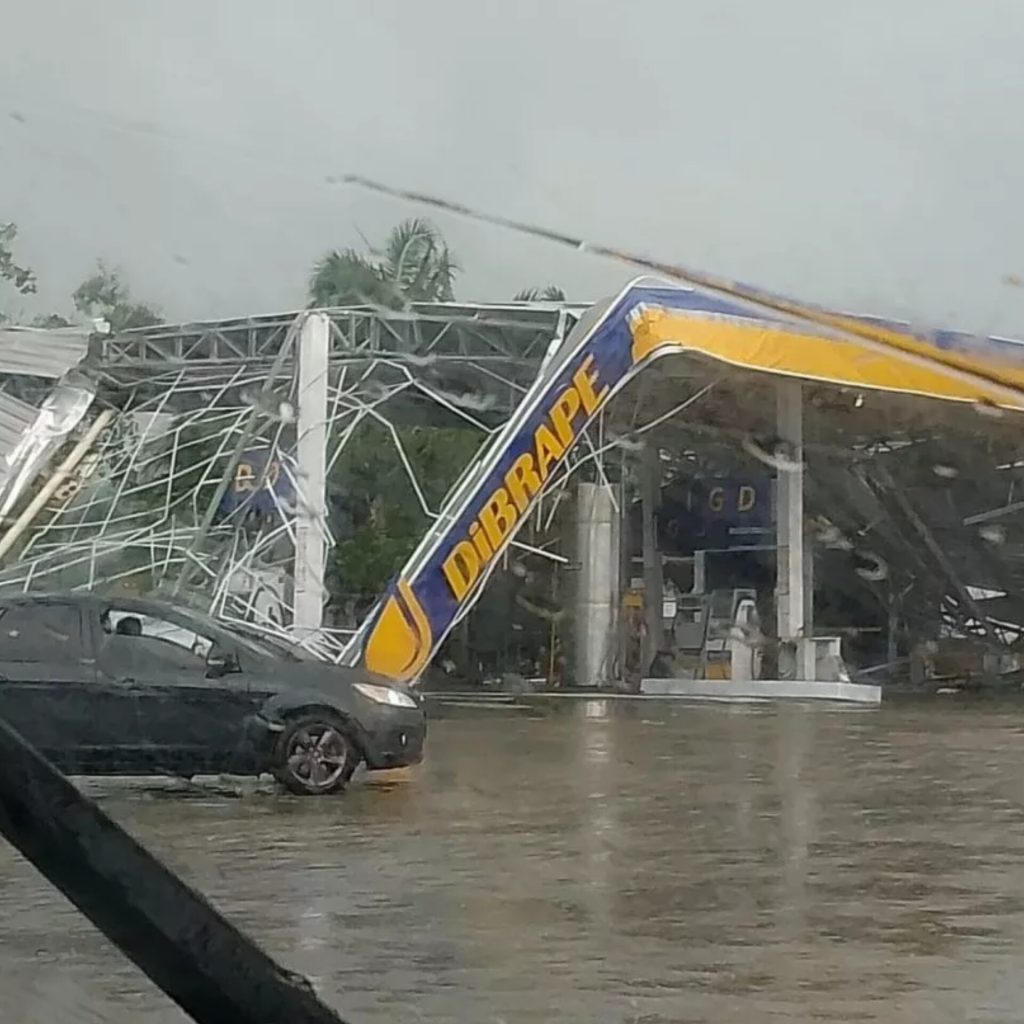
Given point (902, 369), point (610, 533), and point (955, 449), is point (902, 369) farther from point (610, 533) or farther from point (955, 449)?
point (610, 533)

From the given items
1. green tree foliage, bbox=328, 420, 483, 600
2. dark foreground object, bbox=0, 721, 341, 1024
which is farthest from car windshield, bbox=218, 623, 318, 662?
dark foreground object, bbox=0, 721, 341, 1024

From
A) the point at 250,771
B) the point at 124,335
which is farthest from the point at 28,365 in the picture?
the point at 250,771

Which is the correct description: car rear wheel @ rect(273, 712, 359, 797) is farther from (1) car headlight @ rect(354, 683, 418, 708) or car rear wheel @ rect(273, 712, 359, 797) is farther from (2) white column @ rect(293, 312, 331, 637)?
(2) white column @ rect(293, 312, 331, 637)

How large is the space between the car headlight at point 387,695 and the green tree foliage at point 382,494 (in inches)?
32.2

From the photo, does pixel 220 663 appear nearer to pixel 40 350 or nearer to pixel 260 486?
pixel 260 486

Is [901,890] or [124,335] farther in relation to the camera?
[124,335]

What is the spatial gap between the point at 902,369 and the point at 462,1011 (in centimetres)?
415

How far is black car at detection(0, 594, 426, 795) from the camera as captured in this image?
267 inches

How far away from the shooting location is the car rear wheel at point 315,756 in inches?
330

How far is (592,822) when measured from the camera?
26.6ft

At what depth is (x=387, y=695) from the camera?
9883mm

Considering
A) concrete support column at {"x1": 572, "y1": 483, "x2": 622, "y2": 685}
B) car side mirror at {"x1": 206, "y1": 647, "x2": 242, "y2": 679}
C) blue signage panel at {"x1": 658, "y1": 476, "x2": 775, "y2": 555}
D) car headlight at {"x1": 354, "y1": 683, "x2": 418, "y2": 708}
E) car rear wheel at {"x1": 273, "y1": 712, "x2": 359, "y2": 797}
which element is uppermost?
blue signage panel at {"x1": 658, "y1": 476, "x2": 775, "y2": 555}

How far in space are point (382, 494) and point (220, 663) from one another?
247cm

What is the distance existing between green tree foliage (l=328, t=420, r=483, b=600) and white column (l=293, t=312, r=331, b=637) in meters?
0.13
